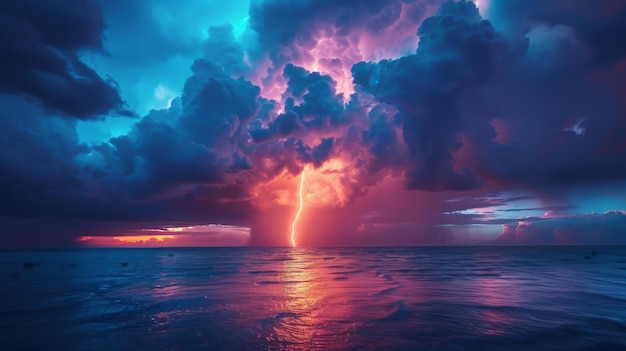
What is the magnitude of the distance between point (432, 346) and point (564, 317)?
31.7ft

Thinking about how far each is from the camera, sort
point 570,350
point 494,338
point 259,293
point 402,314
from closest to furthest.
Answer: point 570,350 → point 494,338 → point 402,314 → point 259,293

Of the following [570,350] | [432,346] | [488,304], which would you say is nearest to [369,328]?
[432,346]

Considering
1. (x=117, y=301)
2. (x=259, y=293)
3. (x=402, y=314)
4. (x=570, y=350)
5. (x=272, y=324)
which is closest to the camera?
(x=570, y=350)

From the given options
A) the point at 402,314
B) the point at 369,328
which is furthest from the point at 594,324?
the point at 369,328

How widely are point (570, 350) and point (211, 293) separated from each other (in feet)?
78.3

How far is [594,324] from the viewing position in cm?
1535

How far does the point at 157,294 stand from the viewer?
2742 centimetres

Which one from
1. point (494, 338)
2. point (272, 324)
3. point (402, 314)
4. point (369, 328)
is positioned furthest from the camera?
point (402, 314)

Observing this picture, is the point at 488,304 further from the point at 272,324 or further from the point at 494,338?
the point at 272,324

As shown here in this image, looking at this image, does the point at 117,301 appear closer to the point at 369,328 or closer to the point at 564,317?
the point at 369,328

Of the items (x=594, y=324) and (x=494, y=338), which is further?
(x=594, y=324)

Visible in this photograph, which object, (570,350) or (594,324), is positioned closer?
(570,350)

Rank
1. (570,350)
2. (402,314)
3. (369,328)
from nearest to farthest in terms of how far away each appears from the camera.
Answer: (570,350), (369,328), (402,314)

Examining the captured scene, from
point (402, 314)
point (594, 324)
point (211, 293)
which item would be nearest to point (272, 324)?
point (402, 314)
